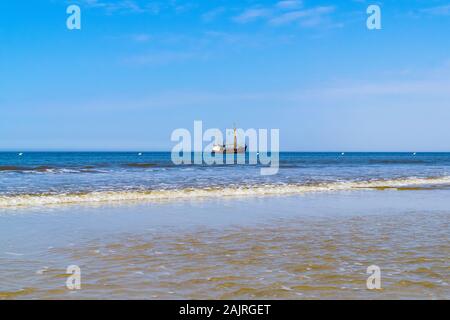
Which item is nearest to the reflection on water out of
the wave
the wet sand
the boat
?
the wet sand

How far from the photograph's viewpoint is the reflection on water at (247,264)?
5.94 metres

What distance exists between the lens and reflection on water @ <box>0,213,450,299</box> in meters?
5.94

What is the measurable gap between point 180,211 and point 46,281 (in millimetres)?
7694

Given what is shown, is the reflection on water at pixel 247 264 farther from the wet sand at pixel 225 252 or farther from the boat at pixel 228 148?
the boat at pixel 228 148

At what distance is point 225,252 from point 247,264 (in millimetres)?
980

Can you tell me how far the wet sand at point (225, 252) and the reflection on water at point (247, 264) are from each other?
2 centimetres

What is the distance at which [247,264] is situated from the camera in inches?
290

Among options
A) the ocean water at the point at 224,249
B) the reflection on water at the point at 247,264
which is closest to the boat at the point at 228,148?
the ocean water at the point at 224,249

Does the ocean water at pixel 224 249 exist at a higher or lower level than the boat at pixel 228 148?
lower

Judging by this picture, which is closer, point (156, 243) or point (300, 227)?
point (156, 243)
